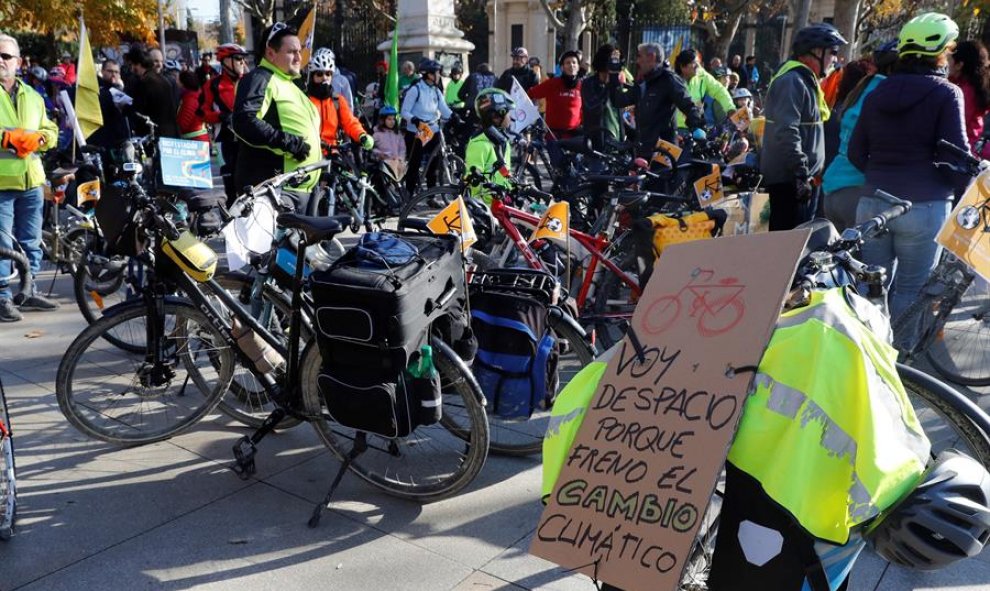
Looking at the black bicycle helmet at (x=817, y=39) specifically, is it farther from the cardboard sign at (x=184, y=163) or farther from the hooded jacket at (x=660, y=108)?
the cardboard sign at (x=184, y=163)

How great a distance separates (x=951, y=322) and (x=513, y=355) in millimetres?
3003

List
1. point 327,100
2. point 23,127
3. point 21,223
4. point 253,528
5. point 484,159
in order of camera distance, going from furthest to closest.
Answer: point 327,100 → point 484,159 → point 21,223 → point 23,127 → point 253,528

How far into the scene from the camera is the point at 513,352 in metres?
3.34

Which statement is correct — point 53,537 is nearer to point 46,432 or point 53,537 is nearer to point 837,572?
point 46,432

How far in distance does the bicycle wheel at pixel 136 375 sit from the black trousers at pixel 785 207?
3.62 meters

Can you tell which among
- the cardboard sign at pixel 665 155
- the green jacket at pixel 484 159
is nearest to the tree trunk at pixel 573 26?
the cardboard sign at pixel 665 155

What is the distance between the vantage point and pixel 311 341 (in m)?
3.26

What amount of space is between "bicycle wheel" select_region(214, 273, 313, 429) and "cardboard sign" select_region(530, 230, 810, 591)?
2.26 metres

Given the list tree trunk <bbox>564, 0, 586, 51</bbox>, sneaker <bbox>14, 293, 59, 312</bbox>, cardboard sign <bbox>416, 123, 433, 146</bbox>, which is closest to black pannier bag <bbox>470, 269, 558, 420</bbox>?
sneaker <bbox>14, 293, 59, 312</bbox>

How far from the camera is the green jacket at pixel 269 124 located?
476 centimetres

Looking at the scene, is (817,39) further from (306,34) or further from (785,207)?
(306,34)

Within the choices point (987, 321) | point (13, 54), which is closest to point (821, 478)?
point (987, 321)

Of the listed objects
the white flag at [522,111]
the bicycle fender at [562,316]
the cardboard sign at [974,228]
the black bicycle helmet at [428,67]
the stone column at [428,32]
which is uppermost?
the stone column at [428,32]

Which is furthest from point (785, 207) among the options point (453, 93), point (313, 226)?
point (453, 93)
